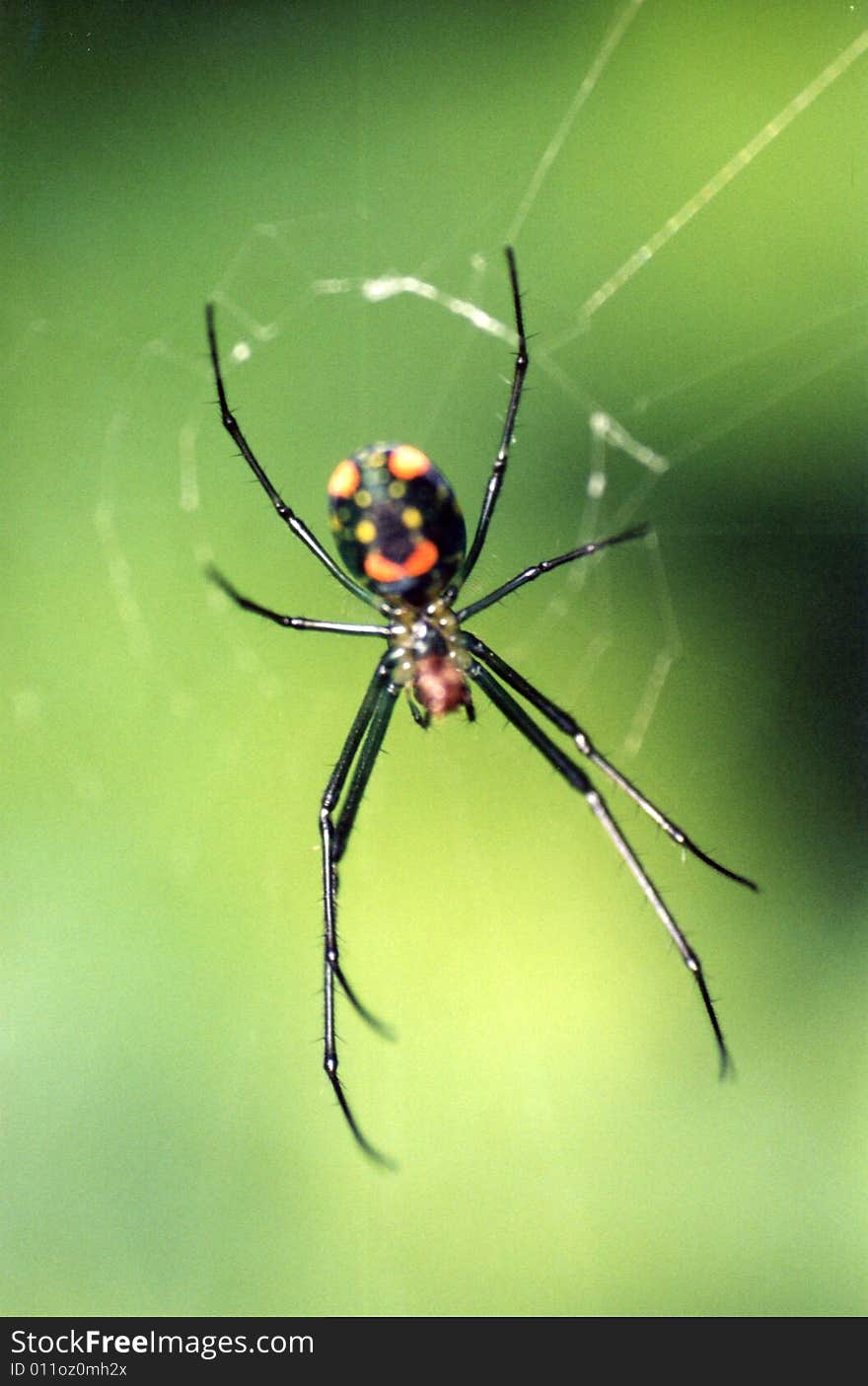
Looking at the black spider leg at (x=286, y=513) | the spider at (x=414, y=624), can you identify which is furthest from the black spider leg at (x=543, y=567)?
the black spider leg at (x=286, y=513)

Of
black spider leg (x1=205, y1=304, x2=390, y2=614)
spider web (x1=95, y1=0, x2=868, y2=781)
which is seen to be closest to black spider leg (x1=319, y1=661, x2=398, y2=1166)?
black spider leg (x1=205, y1=304, x2=390, y2=614)

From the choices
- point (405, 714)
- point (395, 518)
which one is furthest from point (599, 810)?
point (405, 714)

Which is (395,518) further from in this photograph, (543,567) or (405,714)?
(405,714)

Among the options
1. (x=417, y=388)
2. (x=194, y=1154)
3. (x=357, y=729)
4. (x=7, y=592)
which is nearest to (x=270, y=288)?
(x=417, y=388)

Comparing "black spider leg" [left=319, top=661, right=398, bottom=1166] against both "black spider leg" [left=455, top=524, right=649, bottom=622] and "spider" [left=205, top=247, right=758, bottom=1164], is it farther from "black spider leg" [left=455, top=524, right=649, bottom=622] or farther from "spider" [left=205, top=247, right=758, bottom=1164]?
"black spider leg" [left=455, top=524, right=649, bottom=622]

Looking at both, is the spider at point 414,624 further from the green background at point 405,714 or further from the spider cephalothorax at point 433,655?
the green background at point 405,714
